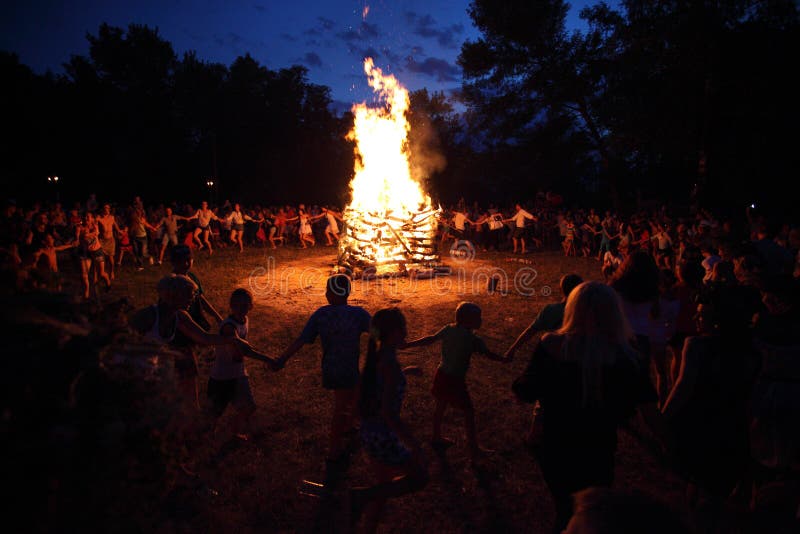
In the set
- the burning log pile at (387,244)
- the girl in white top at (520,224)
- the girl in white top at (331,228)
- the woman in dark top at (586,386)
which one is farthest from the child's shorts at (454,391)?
the girl in white top at (331,228)

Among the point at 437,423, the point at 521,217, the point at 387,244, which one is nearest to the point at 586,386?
the point at 437,423

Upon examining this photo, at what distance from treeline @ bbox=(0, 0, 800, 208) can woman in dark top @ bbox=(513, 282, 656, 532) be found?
2002 cm

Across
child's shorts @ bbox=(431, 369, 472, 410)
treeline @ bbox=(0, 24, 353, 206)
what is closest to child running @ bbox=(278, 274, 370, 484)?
child's shorts @ bbox=(431, 369, 472, 410)

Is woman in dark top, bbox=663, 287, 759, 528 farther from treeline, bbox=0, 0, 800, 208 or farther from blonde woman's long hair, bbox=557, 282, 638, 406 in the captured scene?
treeline, bbox=0, 0, 800, 208

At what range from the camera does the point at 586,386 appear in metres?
2.74

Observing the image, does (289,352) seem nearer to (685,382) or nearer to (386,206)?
(685,382)

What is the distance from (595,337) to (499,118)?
89.5 feet

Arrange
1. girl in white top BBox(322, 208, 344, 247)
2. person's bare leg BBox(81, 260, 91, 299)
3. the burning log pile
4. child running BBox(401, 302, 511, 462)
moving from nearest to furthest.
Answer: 1. child running BBox(401, 302, 511, 462)
2. person's bare leg BBox(81, 260, 91, 299)
3. the burning log pile
4. girl in white top BBox(322, 208, 344, 247)

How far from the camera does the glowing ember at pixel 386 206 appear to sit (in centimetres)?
1602

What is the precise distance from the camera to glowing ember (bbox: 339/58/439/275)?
631 inches

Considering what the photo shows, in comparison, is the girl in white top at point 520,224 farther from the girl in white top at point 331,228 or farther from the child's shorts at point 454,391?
the child's shorts at point 454,391

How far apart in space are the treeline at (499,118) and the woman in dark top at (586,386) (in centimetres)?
2002

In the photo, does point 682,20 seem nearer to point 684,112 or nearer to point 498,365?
point 684,112

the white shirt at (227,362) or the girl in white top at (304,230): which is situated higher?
the girl in white top at (304,230)
